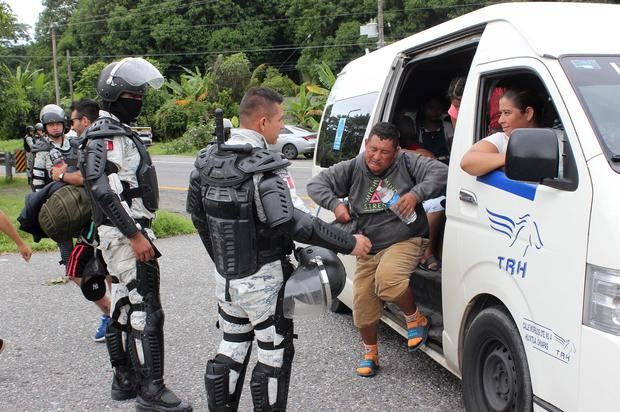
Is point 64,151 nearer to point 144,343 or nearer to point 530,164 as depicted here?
point 144,343

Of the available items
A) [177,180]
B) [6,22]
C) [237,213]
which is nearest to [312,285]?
[237,213]

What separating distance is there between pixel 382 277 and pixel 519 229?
1380 millimetres

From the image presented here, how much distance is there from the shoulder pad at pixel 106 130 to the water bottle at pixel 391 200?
5.63ft

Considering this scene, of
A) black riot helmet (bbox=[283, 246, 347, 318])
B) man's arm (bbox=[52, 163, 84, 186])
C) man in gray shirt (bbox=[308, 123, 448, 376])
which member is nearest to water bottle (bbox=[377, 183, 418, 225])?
man in gray shirt (bbox=[308, 123, 448, 376])

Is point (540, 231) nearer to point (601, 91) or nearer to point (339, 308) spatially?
point (601, 91)

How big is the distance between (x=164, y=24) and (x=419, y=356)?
57.7 meters

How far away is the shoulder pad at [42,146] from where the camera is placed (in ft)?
20.3

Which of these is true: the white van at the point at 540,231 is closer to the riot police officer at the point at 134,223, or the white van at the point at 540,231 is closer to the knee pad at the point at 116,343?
the riot police officer at the point at 134,223

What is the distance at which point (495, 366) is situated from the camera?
322 centimetres

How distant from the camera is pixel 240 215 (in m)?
3.15

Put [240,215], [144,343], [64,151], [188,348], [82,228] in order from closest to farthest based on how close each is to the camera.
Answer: [240,215] < [144,343] < [82,228] < [188,348] < [64,151]

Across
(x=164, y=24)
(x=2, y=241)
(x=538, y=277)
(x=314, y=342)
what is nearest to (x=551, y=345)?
(x=538, y=277)

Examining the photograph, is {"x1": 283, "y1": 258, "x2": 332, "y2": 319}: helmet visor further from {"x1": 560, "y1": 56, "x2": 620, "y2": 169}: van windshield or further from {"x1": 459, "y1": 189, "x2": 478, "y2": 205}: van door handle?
{"x1": 560, "y1": 56, "x2": 620, "y2": 169}: van windshield

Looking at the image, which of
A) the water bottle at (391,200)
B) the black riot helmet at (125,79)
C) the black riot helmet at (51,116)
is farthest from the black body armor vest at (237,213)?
the black riot helmet at (51,116)
